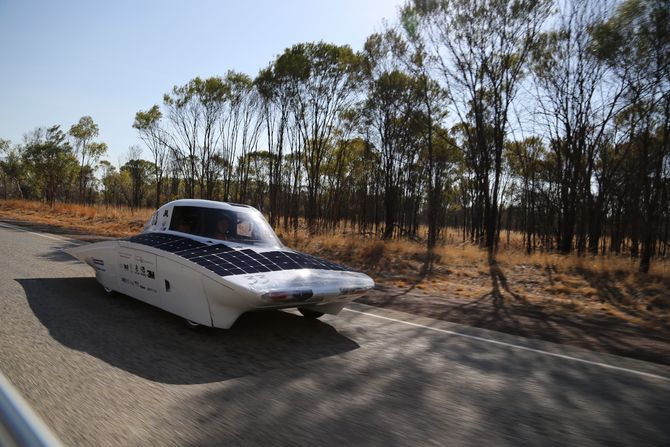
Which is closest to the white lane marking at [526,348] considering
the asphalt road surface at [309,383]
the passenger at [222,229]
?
the asphalt road surface at [309,383]

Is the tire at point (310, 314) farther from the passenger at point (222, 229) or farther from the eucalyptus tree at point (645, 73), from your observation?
the eucalyptus tree at point (645, 73)

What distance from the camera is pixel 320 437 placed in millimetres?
2547

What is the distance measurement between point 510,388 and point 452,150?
27719 mm

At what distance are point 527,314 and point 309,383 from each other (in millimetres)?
5161

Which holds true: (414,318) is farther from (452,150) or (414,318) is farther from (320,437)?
(452,150)

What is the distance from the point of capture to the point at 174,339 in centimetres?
439

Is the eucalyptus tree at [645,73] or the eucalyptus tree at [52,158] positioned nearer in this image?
the eucalyptus tree at [645,73]

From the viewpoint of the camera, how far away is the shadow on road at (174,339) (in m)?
3.66

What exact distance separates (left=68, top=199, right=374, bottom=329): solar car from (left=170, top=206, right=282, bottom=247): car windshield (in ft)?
0.04

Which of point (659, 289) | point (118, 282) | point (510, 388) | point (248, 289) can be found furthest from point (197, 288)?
point (659, 289)

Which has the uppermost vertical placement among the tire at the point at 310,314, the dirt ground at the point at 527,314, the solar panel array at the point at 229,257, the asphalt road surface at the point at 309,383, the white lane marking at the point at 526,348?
the solar panel array at the point at 229,257

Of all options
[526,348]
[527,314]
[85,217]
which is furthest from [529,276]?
[85,217]

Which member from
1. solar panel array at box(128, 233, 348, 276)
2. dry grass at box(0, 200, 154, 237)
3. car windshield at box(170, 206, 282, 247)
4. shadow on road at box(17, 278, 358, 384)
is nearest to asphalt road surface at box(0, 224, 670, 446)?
→ shadow on road at box(17, 278, 358, 384)

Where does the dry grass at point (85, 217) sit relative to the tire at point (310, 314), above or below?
above
